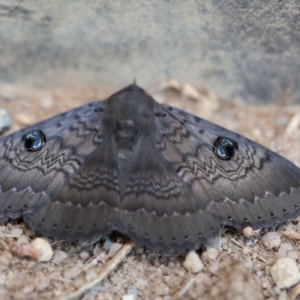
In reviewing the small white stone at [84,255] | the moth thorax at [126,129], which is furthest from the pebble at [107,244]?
the moth thorax at [126,129]

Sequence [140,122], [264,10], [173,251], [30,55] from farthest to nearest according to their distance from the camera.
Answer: [30,55] < [264,10] < [140,122] < [173,251]

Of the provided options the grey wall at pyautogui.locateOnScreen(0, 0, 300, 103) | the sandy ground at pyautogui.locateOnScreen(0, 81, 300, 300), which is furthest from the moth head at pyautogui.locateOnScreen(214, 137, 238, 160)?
the grey wall at pyautogui.locateOnScreen(0, 0, 300, 103)

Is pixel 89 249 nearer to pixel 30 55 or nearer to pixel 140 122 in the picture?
pixel 140 122

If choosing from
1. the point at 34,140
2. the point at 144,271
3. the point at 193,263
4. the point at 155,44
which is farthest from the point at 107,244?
the point at 155,44

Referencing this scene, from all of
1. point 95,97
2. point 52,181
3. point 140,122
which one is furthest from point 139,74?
point 52,181

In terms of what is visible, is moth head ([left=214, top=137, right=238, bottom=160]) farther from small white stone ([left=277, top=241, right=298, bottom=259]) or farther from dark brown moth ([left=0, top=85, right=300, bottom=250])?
small white stone ([left=277, top=241, right=298, bottom=259])

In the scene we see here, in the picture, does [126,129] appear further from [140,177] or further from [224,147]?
[224,147]

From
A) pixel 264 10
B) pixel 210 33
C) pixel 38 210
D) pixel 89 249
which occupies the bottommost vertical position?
pixel 89 249

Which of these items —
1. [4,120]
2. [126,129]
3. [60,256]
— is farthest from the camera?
[4,120]
